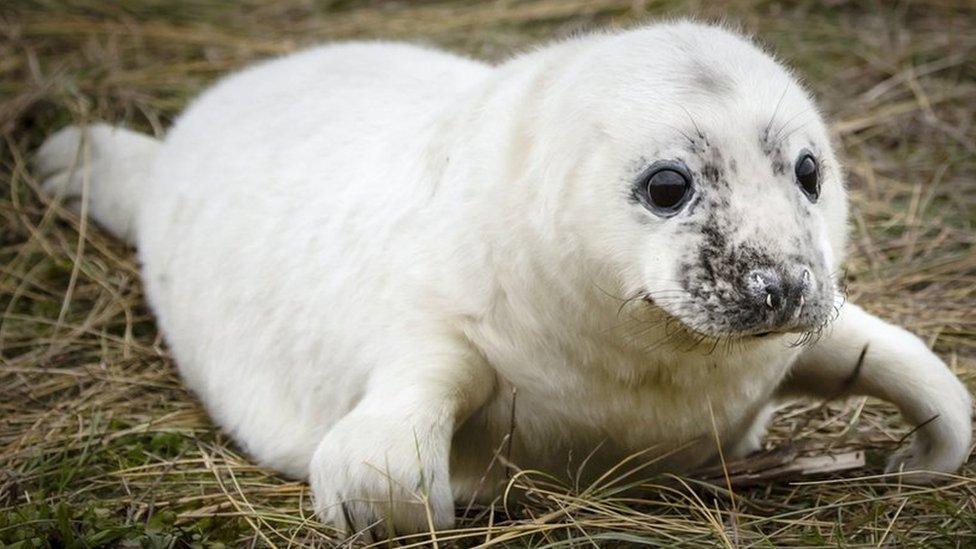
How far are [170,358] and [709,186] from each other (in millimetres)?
2313

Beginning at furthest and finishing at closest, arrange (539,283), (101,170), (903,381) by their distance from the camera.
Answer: (101,170), (903,381), (539,283)

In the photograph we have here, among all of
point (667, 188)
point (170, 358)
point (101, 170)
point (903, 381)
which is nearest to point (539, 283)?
point (667, 188)

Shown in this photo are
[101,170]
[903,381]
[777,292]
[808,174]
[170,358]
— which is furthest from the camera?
[101,170]

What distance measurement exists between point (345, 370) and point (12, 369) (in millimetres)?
1403

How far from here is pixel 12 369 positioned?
4477mm

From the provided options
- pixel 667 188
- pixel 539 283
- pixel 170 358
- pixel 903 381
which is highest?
pixel 667 188

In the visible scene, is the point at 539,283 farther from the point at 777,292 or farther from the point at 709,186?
the point at 777,292

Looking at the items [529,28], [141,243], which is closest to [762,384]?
[141,243]

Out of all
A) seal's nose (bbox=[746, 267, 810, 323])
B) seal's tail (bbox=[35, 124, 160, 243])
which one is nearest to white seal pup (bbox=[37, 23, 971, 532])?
seal's nose (bbox=[746, 267, 810, 323])

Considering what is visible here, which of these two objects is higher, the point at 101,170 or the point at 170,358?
the point at 101,170

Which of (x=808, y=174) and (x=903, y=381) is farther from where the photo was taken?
(x=903, y=381)

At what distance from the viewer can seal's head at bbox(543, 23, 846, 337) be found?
9.25 ft

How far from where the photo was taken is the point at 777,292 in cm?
277

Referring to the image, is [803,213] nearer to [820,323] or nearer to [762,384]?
[820,323]
